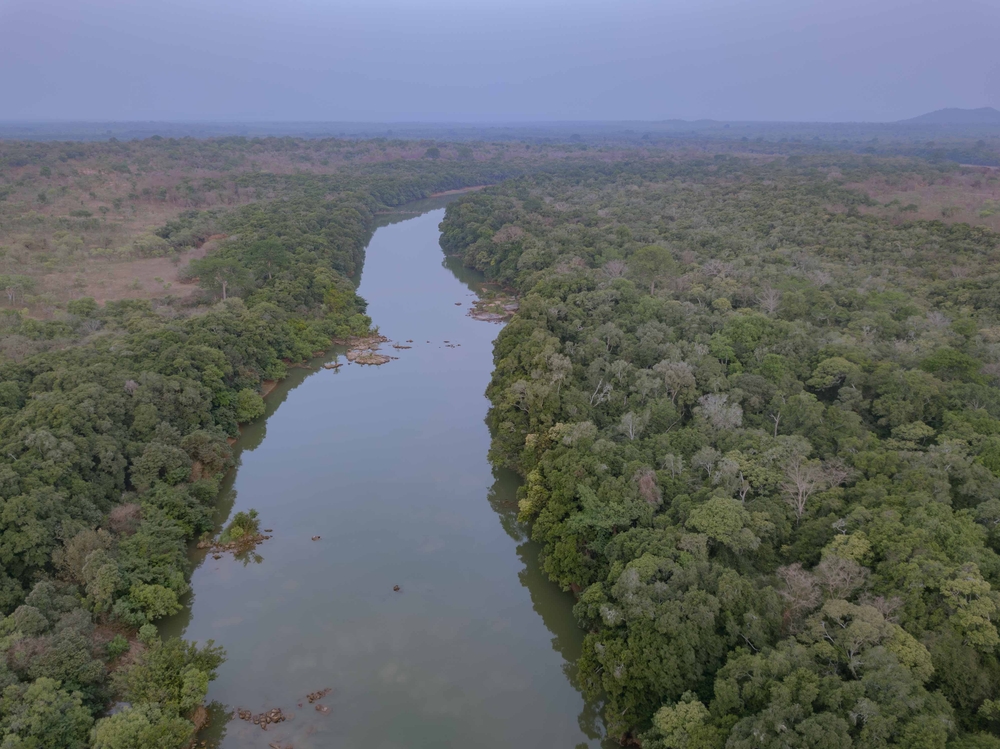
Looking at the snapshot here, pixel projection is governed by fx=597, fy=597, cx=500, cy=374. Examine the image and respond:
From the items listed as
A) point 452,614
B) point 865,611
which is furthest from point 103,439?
point 865,611

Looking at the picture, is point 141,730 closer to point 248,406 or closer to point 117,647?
point 117,647

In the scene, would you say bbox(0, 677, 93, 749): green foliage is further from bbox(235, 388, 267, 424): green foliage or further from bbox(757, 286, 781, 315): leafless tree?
bbox(757, 286, 781, 315): leafless tree

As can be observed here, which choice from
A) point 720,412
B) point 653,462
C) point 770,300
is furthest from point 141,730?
point 770,300

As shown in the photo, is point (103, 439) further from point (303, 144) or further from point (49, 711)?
point (303, 144)

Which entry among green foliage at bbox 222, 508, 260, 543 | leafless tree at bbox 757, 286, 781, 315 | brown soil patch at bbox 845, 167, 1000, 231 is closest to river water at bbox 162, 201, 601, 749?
green foliage at bbox 222, 508, 260, 543

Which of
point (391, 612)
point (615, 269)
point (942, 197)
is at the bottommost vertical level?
point (391, 612)

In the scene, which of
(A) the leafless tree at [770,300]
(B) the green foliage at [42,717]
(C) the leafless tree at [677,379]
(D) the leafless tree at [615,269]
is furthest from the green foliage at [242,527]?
(D) the leafless tree at [615,269]

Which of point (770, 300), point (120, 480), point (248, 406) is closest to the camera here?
point (120, 480)
